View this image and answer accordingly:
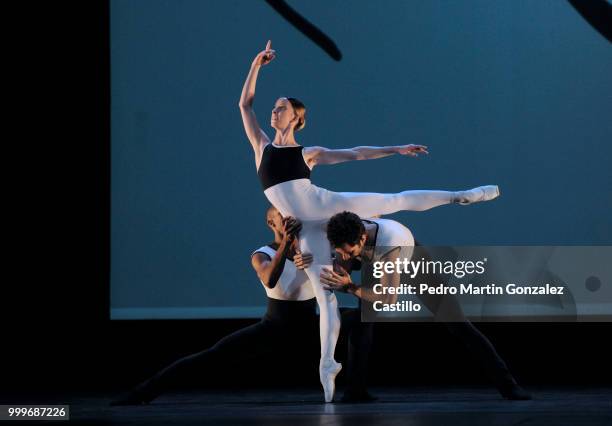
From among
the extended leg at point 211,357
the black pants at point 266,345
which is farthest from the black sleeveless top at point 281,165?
the extended leg at point 211,357

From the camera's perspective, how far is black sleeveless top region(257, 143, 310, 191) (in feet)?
17.4

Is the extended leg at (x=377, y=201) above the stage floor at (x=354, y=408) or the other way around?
above

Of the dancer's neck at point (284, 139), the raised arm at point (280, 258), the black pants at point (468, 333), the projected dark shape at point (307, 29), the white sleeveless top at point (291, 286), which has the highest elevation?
the projected dark shape at point (307, 29)

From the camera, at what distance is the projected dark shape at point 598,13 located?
631 centimetres

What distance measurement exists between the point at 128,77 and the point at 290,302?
2066 mm

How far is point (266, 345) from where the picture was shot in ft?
17.1

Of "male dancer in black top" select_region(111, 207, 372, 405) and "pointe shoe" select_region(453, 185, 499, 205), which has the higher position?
"pointe shoe" select_region(453, 185, 499, 205)

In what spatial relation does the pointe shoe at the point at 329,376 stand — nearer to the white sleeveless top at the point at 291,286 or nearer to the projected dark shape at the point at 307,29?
the white sleeveless top at the point at 291,286

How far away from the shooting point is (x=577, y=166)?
6336 mm

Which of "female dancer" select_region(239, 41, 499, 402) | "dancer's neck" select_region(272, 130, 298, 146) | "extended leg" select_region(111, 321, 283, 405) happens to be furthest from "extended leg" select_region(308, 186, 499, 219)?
"extended leg" select_region(111, 321, 283, 405)

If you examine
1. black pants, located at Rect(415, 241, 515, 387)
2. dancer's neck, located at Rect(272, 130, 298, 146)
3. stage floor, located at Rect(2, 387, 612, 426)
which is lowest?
stage floor, located at Rect(2, 387, 612, 426)

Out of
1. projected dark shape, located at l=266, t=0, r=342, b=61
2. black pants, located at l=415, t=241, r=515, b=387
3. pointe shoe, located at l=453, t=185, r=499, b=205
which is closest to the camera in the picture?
black pants, located at l=415, t=241, r=515, b=387

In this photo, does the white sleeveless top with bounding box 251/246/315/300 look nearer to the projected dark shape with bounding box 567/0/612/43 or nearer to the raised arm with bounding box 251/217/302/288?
the raised arm with bounding box 251/217/302/288

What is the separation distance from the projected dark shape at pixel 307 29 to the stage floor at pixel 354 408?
2.09m
